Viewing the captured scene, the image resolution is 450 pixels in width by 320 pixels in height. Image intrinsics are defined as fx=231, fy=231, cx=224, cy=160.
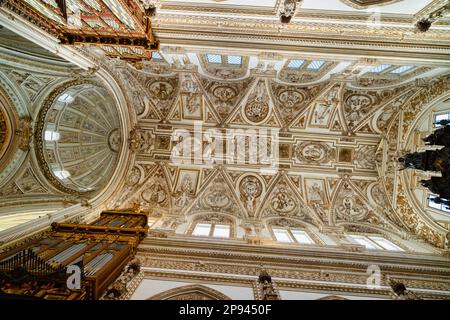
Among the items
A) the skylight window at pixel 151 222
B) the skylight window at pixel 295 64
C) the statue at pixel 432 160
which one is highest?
the skylight window at pixel 295 64

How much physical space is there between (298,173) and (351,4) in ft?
27.8

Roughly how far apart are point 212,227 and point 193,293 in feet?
15.2

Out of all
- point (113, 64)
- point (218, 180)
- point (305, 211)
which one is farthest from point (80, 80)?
point (305, 211)

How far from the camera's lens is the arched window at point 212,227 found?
10344 mm

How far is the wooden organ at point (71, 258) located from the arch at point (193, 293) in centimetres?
163

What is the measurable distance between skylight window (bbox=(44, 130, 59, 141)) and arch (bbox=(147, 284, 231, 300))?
970cm

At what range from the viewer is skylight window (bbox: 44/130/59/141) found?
37.0ft

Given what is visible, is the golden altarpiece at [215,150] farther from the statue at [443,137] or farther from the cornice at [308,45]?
the statue at [443,137]

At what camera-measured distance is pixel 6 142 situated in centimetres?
1001

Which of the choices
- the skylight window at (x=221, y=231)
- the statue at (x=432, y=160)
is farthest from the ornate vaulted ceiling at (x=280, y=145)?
the statue at (x=432, y=160)

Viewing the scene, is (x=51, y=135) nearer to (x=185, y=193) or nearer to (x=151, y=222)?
(x=151, y=222)

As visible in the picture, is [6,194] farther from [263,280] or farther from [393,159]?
[393,159]

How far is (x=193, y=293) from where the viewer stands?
6852mm

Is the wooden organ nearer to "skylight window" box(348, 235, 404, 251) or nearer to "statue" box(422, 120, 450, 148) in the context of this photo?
"skylight window" box(348, 235, 404, 251)
